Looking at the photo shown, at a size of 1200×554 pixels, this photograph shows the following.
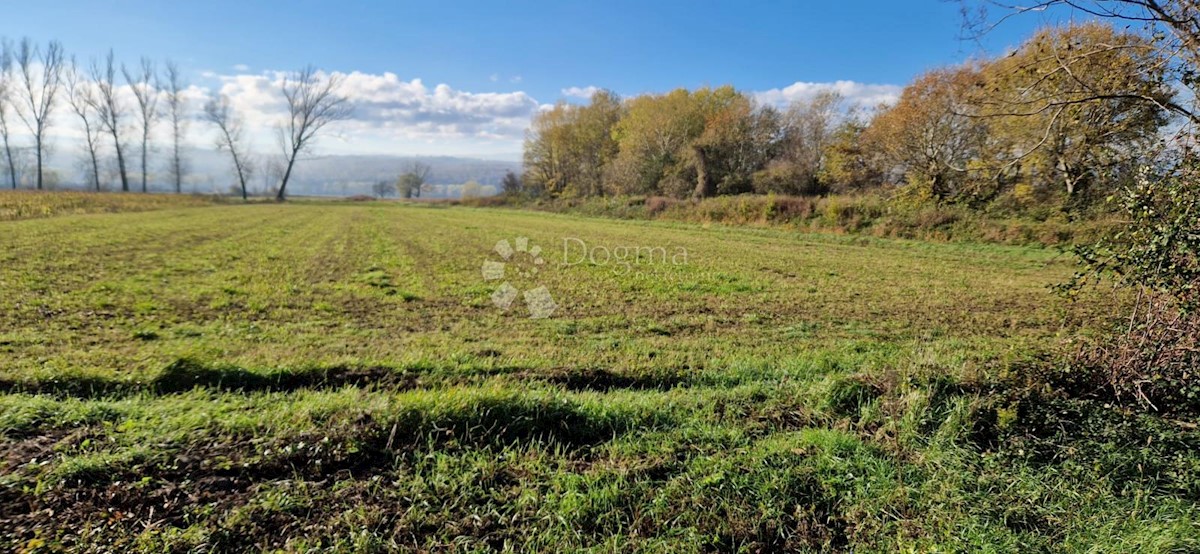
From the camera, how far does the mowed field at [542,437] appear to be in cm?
299

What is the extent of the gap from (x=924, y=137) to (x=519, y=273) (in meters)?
26.3

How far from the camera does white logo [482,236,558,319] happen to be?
945 cm

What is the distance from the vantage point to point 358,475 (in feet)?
11.4

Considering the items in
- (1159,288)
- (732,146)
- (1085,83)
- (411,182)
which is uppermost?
(411,182)

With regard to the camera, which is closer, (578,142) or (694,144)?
(694,144)

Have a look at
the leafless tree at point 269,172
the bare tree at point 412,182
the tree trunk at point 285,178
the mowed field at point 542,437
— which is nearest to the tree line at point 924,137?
the mowed field at point 542,437

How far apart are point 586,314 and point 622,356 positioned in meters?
2.53

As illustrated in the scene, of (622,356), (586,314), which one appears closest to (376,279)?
(586,314)

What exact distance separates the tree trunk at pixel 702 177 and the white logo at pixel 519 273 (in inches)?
1152

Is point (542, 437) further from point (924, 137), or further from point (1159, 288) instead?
point (924, 137)

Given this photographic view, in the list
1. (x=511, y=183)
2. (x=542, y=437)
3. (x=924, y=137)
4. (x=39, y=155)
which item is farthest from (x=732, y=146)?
(x=39, y=155)

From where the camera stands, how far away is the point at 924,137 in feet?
91.5

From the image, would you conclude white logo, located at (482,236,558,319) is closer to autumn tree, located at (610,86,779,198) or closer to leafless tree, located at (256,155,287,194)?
autumn tree, located at (610,86,779,198)

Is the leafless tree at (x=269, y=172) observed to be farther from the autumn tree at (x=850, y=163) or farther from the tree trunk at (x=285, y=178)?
the autumn tree at (x=850, y=163)
